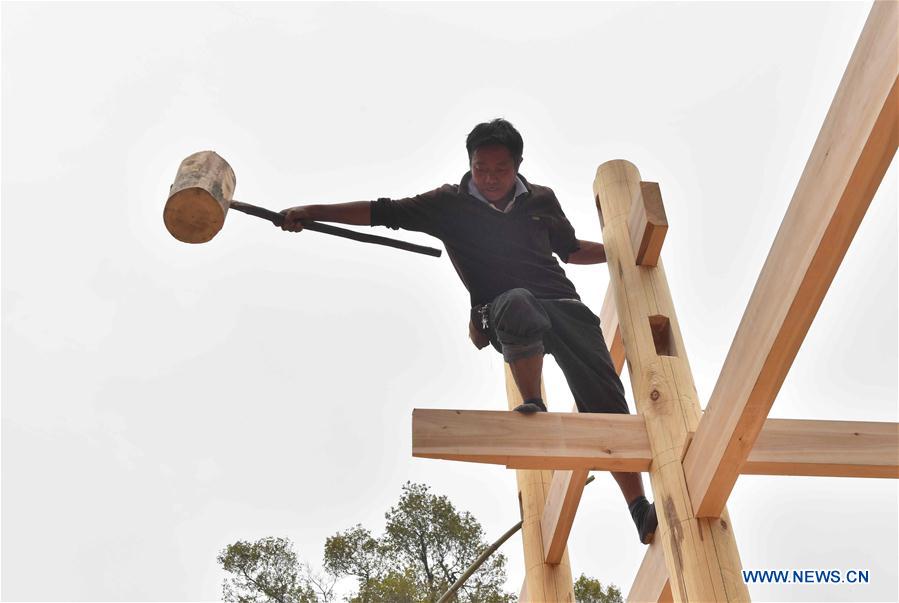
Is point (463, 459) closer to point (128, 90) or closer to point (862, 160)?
point (862, 160)

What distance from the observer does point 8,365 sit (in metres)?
42.4

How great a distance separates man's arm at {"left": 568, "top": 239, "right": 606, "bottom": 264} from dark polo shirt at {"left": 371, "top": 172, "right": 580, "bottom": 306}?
201 mm

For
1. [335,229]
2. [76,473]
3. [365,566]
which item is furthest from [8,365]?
[335,229]

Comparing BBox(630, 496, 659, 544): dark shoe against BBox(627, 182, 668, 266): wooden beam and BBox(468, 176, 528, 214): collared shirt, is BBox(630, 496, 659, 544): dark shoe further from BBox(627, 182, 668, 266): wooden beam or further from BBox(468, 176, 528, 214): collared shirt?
BBox(468, 176, 528, 214): collared shirt

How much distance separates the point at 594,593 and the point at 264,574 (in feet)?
13.2

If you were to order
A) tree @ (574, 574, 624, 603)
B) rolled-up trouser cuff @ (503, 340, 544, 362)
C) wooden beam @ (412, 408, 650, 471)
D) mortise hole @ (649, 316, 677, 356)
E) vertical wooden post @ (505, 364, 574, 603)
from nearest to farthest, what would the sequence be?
1. wooden beam @ (412, 408, 650, 471)
2. rolled-up trouser cuff @ (503, 340, 544, 362)
3. mortise hole @ (649, 316, 677, 356)
4. vertical wooden post @ (505, 364, 574, 603)
5. tree @ (574, 574, 624, 603)

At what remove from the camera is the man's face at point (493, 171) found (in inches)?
140

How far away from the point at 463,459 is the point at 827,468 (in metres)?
0.99

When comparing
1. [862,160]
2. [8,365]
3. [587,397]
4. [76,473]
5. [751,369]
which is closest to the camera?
[862,160]

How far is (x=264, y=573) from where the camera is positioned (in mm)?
11500

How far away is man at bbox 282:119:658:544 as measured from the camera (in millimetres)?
3281

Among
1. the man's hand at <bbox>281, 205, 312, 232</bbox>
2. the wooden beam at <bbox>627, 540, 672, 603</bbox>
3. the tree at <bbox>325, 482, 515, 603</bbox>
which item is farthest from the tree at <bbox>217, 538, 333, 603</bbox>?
the man's hand at <bbox>281, 205, 312, 232</bbox>

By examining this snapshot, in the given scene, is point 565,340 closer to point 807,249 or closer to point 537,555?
point 537,555

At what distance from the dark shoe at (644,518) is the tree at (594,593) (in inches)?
315
